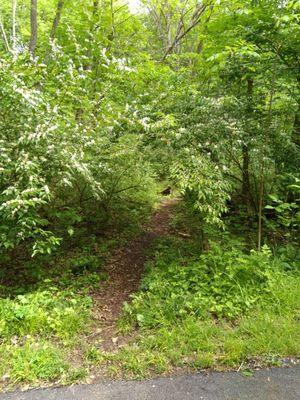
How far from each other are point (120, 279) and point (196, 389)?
2276 millimetres

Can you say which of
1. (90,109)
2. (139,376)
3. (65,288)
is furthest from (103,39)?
(139,376)

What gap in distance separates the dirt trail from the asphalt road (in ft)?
1.91

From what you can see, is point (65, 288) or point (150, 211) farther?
point (150, 211)

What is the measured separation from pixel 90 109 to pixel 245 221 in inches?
135

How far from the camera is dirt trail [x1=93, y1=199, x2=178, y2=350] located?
3496 millimetres

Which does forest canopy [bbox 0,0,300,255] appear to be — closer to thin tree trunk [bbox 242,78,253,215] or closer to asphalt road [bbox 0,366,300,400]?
thin tree trunk [bbox 242,78,253,215]

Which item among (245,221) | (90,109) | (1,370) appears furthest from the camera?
(245,221)

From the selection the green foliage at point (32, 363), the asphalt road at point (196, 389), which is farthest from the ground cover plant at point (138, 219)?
the asphalt road at point (196, 389)

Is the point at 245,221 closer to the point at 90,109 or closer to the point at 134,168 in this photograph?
the point at 134,168

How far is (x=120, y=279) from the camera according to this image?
460 centimetres

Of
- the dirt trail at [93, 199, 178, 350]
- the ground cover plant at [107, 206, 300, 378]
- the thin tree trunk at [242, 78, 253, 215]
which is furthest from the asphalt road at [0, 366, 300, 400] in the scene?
the thin tree trunk at [242, 78, 253, 215]

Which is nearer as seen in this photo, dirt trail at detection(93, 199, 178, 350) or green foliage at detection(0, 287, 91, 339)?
green foliage at detection(0, 287, 91, 339)

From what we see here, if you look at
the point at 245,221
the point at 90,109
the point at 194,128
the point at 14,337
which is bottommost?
the point at 14,337

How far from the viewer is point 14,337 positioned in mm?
3184
